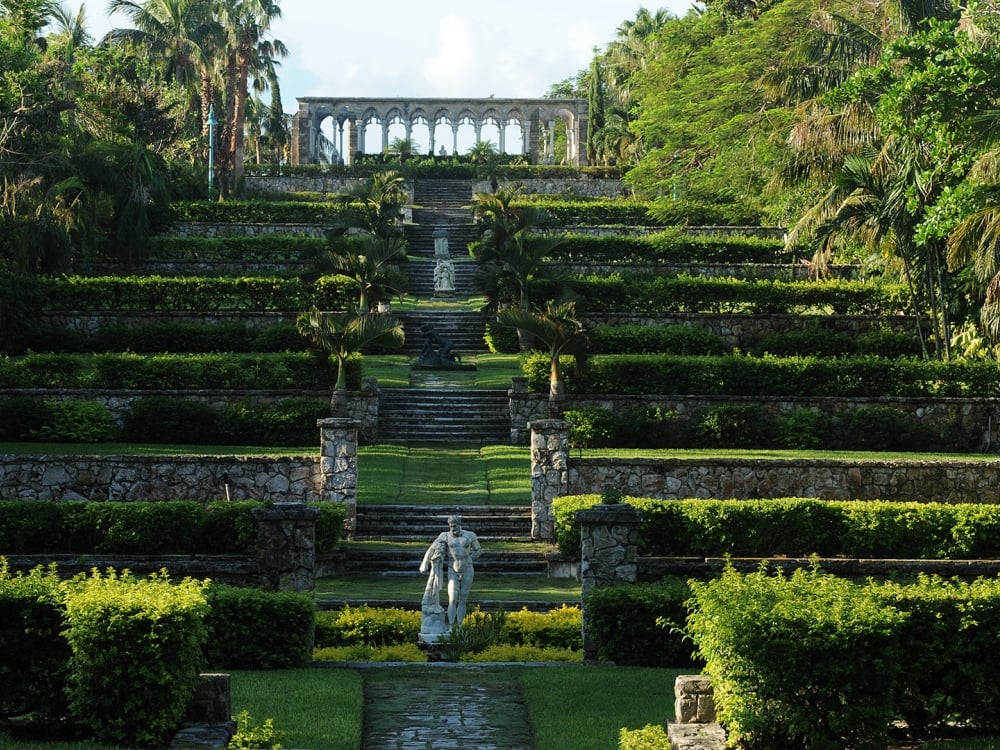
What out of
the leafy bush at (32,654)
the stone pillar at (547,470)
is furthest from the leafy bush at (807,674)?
the stone pillar at (547,470)

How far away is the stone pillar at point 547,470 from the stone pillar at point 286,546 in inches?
267

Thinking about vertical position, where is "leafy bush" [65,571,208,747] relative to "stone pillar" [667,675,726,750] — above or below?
above

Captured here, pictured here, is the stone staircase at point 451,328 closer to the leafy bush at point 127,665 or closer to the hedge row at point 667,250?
the hedge row at point 667,250

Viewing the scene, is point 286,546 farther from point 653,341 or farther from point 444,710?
point 653,341

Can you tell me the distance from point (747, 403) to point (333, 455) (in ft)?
30.2

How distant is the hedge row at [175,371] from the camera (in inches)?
1125

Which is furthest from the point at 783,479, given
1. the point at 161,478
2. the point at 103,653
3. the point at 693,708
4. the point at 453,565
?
the point at 103,653

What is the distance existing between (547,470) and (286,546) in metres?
7.15

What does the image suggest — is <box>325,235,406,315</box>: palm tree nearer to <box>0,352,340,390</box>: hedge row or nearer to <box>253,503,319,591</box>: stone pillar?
<box>0,352,340,390</box>: hedge row

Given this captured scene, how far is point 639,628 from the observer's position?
47.8 feet

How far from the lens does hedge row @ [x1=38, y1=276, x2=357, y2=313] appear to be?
34.4m

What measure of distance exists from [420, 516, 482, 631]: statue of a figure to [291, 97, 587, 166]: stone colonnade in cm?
6241

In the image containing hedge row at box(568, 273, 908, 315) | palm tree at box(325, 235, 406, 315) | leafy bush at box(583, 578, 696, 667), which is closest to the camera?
leafy bush at box(583, 578, 696, 667)

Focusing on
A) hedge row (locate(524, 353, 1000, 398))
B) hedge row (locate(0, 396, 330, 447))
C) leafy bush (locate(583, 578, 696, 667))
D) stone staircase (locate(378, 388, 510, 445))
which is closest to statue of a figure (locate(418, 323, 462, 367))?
stone staircase (locate(378, 388, 510, 445))
